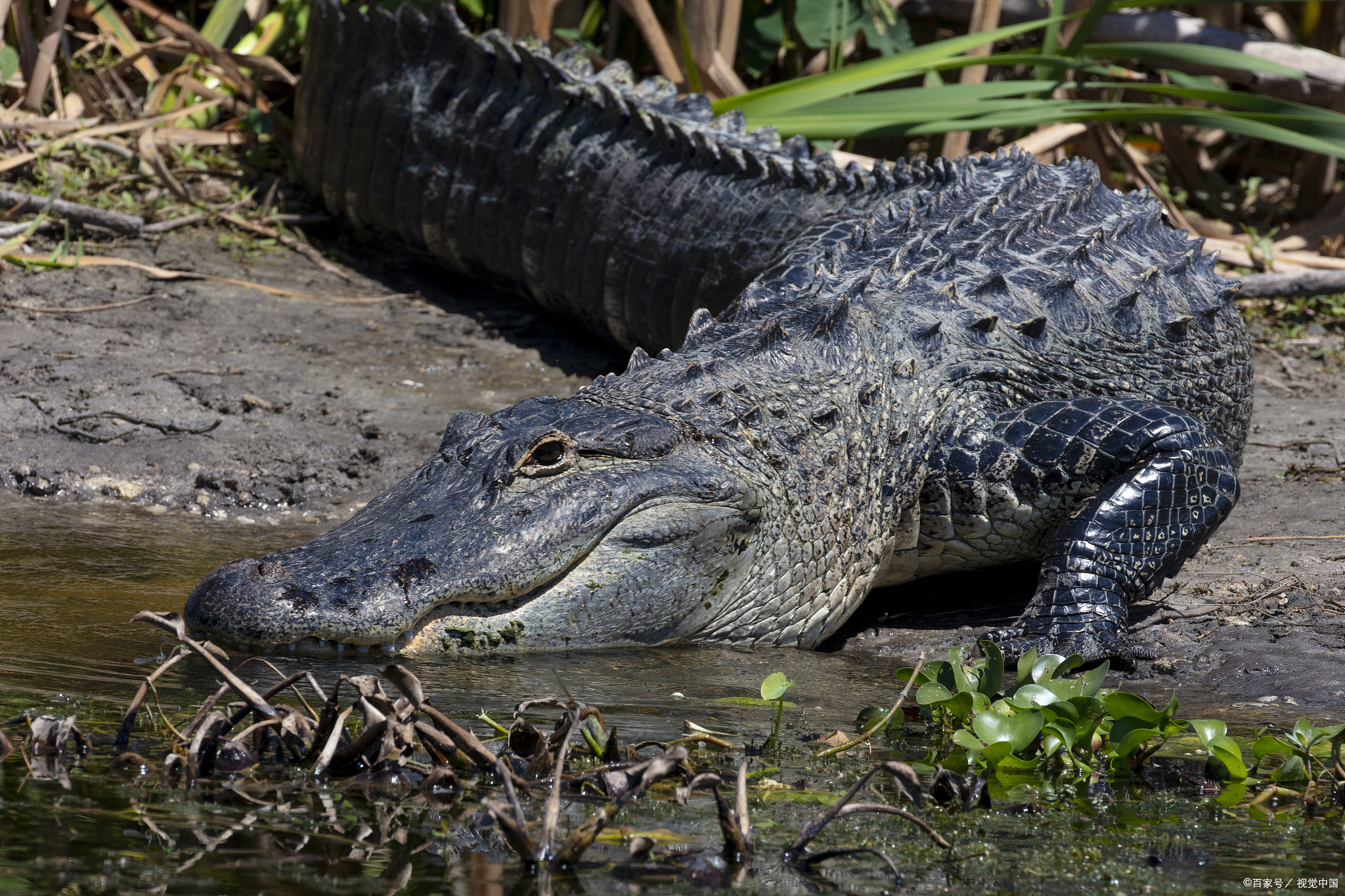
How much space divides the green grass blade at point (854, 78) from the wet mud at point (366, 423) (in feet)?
4.64

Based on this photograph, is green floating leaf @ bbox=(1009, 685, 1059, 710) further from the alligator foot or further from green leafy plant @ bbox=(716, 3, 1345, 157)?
green leafy plant @ bbox=(716, 3, 1345, 157)

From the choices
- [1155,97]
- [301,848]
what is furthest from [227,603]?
[1155,97]

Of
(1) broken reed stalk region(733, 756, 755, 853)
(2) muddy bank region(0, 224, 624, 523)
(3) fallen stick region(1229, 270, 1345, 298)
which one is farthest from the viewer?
(3) fallen stick region(1229, 270, 1345, 298)

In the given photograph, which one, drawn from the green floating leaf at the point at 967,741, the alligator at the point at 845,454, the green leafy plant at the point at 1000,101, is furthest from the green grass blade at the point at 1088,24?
the green floating leaf at the point at 967,741

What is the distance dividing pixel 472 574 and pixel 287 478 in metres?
1.88

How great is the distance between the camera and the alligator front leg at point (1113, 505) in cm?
348

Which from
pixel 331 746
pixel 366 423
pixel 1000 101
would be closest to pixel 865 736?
pixel 331 746

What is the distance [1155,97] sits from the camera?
8055 millimetres

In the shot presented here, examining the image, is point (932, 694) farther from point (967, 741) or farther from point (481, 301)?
point (481, 301)

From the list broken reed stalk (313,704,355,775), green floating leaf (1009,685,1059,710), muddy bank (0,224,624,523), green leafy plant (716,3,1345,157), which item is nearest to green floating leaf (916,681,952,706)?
green floating leaf (1009,685,1059,710)

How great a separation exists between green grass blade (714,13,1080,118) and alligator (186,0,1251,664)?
35.9 inches

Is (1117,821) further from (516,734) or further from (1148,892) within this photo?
(516,734)

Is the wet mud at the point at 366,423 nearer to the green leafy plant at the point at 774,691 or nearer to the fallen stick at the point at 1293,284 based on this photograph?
the fallen stick at the point at 1293,284

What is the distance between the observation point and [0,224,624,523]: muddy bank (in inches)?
181
